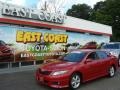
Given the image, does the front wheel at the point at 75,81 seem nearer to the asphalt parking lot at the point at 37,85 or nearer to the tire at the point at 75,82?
the tire at the point at 75,82

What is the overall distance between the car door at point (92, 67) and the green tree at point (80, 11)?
54.0m

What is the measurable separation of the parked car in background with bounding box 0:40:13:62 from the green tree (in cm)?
4958

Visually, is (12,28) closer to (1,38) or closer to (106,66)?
(1,38)

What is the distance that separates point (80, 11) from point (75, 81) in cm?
5712

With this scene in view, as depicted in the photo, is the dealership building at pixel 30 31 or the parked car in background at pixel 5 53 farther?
the dealership building at pixel 30 31

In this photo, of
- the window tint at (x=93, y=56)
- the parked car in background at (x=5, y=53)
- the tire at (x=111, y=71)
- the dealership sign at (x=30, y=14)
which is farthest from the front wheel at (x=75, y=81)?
the dealership sign at (x=30, y=14)

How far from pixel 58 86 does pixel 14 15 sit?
9.04 m

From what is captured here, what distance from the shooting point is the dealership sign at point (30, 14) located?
16.8 metres

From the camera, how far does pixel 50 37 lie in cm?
2055

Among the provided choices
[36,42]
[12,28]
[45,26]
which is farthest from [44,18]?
[12,28]

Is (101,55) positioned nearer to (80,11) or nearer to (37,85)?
(37,85)

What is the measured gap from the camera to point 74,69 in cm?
998

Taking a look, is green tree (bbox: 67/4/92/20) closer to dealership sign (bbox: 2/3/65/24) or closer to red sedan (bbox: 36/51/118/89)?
dealership sign (bbox: 2/3/65/24)

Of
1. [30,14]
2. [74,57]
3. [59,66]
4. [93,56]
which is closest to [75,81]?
[59,66]
